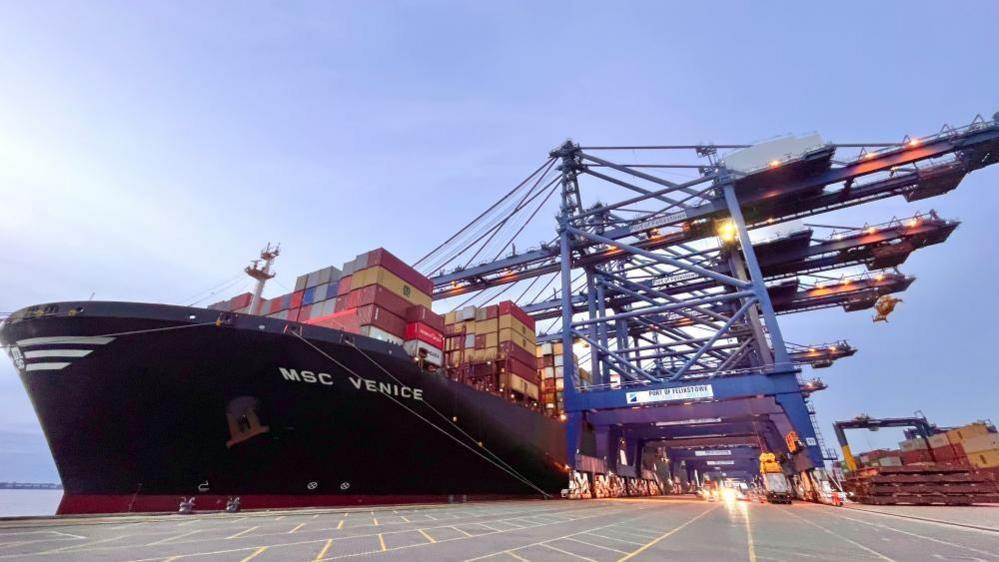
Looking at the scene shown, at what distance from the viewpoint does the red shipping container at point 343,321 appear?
61.2 feet

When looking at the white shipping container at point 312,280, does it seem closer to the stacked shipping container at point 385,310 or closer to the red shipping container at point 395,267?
the stacked shipping container at point 385,310

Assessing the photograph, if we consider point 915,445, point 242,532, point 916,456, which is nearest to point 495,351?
point 242,532

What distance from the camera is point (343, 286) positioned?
67.4 ft

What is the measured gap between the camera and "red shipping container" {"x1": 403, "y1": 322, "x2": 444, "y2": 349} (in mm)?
19766

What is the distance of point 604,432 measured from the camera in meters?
27.2

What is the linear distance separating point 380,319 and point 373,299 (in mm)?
980

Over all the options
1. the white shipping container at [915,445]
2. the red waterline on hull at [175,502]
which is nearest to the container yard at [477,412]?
the red waterline on hull at [175,502]

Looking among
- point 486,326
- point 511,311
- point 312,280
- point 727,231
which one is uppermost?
point 727,231

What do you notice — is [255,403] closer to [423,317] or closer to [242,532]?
[242,532]

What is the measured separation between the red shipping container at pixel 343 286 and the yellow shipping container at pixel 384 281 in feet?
0.85

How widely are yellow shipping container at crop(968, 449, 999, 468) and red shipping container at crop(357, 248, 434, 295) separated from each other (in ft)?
141

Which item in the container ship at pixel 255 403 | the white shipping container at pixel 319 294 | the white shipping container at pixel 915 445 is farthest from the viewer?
the white shipping container at pixel 915 445

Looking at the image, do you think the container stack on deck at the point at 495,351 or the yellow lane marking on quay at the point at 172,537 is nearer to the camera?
the yellow lane marking on quay at the point at 172,537

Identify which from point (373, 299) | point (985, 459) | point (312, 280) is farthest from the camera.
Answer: point (985, 459)
